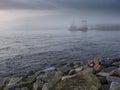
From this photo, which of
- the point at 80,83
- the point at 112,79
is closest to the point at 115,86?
the point at 112,79

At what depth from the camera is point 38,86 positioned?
45.8 ft

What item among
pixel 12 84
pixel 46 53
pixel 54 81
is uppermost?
pixel 54 81

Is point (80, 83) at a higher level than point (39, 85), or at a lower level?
higher

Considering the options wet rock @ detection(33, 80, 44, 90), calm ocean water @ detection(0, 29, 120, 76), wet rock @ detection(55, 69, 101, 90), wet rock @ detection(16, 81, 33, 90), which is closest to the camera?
wet rock @ detection(55, 69, 101, 90)

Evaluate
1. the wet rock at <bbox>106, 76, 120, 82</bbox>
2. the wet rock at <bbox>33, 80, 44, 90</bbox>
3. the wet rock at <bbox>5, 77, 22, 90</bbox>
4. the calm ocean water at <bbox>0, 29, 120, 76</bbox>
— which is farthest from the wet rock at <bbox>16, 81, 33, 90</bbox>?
the calm ocean water at <bbox>0, 29, 120, 76</bbox>

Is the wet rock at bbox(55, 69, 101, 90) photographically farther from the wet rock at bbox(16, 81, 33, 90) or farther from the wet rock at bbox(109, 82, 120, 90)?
the wet rock at bbox(16, 81, 33, 90)

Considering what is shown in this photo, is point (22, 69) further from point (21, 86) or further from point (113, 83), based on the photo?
point (113, 83)

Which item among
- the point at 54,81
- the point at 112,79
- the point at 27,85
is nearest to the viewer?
the point at 112,79

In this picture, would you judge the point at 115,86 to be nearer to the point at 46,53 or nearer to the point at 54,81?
the point at 54,81

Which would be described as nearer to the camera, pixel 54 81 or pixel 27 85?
pixel 54 81

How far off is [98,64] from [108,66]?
0.69m

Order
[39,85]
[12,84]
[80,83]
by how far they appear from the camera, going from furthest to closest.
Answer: [12,84]
[39,85]
[80,83]

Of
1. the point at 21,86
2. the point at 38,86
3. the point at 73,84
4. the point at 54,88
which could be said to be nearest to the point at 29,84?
the point at 21,86

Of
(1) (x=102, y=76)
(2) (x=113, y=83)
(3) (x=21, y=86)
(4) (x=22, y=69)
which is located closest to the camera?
(2) (x=113, y=83)
